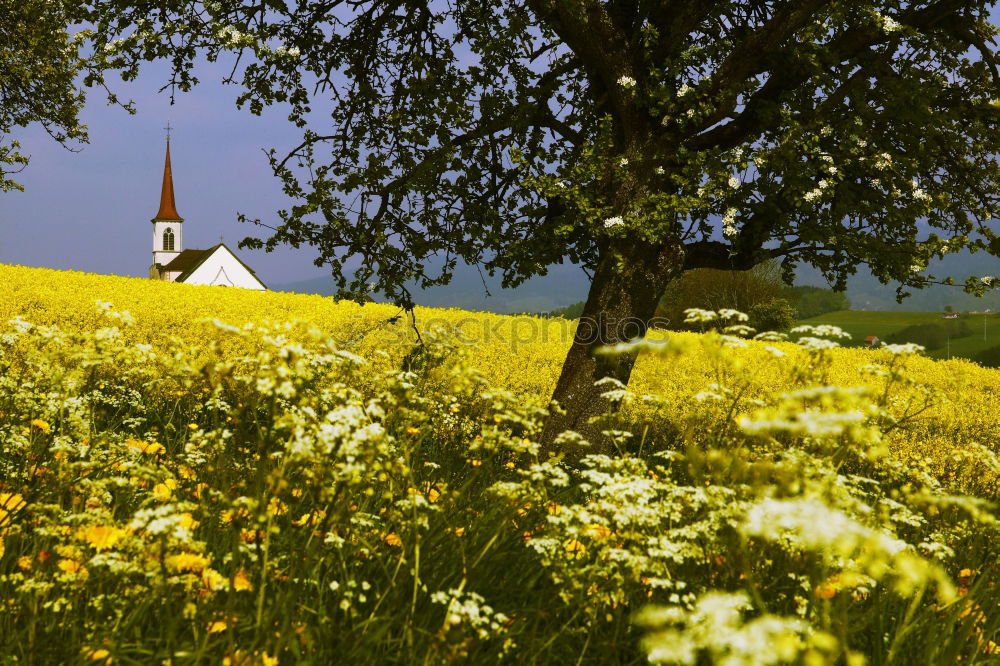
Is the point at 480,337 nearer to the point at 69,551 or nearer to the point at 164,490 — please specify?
the point at 164,490

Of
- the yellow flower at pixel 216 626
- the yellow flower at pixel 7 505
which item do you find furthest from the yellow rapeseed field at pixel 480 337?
the yellow flower at pixel 216 626

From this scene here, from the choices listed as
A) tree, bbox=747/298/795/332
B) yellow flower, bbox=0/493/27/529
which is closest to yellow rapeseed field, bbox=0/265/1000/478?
yellow flower, bbox=0/493/27/529

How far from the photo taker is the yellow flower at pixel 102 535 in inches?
120

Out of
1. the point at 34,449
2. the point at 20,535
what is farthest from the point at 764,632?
the point at 34,449

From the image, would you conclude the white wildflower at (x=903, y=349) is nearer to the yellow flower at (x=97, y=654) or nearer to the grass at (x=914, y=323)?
the yellow flower at (x=97, y=654)

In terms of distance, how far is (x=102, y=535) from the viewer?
316cm

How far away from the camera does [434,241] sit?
9.03 m

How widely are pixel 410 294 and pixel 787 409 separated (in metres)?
6.77

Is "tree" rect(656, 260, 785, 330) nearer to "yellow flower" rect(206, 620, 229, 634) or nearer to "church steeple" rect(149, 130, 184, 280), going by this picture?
"yellow flower" rect(206, 620, 229, 634)

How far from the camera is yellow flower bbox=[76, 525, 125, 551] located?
9.98 ft

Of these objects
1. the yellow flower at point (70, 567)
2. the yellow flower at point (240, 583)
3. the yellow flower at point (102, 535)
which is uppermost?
the yellow flower at point (102, 535)

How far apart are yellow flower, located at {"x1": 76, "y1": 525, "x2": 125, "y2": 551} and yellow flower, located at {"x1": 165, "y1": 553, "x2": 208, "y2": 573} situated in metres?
0.34

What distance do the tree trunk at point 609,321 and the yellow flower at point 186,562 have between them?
5.58m

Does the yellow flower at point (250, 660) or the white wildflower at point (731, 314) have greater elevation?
the white wildflower at point (731, 314)
